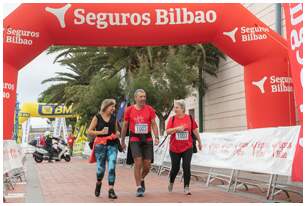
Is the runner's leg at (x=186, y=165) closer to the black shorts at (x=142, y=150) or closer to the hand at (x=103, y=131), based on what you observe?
the black shorts at (x=142, y=150)

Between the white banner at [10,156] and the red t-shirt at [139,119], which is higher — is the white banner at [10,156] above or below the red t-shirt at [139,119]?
below

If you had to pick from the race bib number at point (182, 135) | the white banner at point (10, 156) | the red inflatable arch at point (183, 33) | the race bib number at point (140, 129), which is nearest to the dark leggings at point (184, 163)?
the race bib number at point (182, 135)

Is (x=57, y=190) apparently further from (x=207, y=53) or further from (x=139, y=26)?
(x=207, y=53)

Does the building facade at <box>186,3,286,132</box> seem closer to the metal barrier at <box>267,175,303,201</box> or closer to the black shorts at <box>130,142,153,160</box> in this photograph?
the metal barrier at <box>267,175,303,201</box>

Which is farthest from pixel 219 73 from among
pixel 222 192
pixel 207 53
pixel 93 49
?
pixel 222 192

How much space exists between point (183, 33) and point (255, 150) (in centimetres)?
368

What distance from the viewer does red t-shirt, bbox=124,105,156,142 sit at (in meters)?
8.33

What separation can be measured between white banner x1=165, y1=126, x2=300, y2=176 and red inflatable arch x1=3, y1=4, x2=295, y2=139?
157 centimetres

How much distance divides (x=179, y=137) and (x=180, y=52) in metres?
11.0

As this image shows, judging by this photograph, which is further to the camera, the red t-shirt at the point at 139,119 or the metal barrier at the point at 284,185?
the red t-shirt at the point at 139,119

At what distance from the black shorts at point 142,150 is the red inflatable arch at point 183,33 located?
3405 mm

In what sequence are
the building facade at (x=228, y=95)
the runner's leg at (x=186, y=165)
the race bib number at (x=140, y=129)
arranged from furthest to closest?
the building facade at (x=228, y=95) → the runner's leg at (x=186, y=165) → the race bib number at (x=140, y=129)

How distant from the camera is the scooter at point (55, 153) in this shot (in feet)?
78.7

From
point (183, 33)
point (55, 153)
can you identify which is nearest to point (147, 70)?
point (55, 153)
